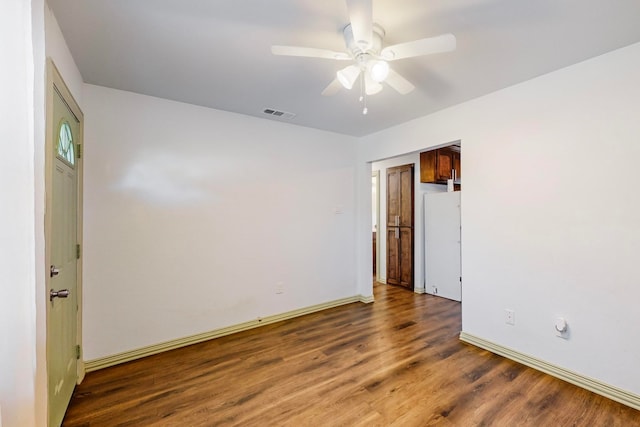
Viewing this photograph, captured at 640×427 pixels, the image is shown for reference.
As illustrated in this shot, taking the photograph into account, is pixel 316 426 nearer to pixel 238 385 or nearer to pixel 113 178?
pixel 238 385

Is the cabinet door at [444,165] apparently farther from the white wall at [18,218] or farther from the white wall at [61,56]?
the white wall at [18,218]

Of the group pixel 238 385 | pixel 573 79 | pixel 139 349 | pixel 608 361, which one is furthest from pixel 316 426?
pixel 573 79

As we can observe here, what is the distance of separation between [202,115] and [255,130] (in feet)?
1.93

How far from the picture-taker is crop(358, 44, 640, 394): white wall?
6.55 ft

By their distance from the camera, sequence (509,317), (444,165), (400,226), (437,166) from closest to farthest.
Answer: (509,317) < (437,166) < (444,165) < (400,226)

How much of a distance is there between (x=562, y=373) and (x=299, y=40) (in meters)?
3.19

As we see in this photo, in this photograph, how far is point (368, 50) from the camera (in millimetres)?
1670

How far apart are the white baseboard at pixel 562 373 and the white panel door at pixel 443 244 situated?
149 cm

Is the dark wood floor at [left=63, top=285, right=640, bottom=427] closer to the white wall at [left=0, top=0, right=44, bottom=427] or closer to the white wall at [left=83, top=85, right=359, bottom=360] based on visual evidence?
the white wall at [left=83, top=85, right=359, bottom=360]

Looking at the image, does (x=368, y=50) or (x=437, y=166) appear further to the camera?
(x=437, y=166)

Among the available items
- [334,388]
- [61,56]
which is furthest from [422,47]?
[334,388]

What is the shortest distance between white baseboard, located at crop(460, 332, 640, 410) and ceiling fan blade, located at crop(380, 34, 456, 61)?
2.57 m

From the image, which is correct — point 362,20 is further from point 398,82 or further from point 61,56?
point 61,56

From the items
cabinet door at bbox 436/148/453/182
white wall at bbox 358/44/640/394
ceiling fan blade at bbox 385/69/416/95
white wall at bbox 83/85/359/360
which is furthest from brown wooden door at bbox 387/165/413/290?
ceiling fan blade at bbox 385/69/416/95
